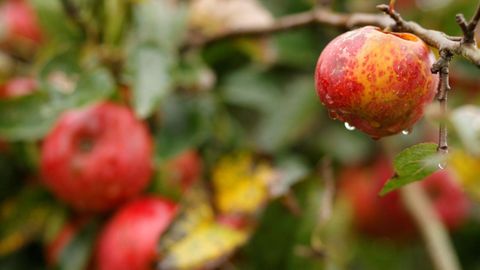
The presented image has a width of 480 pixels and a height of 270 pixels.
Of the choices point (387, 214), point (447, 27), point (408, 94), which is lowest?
point (387, 214)

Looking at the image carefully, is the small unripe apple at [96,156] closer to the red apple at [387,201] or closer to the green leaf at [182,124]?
the green leaf at [182,124]

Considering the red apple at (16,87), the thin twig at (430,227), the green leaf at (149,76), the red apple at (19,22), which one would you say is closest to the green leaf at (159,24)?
the green leaf at (149,76)

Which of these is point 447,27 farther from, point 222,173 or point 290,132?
point 222,173

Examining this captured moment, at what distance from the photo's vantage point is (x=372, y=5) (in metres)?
1.23

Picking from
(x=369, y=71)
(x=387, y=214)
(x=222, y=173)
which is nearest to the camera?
(x=369, y=71)

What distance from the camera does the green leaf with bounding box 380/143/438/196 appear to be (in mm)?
524

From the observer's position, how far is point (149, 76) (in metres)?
0.90

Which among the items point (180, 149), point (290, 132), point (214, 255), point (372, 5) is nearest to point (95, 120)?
point (180, 149)

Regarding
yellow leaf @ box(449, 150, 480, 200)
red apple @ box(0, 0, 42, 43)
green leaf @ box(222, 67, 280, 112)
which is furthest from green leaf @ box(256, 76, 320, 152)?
yellow leaf @ box(449, 150, 480, 200)

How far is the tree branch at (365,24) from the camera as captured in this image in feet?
1.66

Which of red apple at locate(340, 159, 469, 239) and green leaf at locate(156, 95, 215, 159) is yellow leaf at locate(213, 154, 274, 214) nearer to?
green leaf at locate(156, 95, 215, 159)

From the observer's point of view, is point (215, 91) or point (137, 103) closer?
point (137, 103)

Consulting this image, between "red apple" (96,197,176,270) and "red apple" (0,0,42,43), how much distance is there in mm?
373

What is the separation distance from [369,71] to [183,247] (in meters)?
0.44
